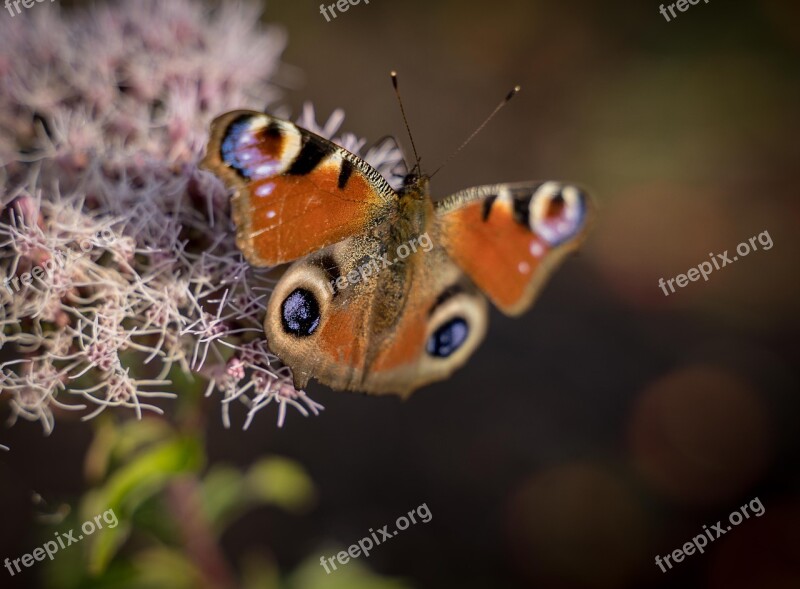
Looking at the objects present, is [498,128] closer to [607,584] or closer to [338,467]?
[338,467]

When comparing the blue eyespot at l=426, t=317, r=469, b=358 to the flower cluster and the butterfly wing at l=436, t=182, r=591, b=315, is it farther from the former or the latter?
the flower cluster

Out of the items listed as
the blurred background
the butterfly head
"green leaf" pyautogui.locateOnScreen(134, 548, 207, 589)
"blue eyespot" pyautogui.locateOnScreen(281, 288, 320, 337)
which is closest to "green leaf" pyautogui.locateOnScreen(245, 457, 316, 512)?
the blurred background

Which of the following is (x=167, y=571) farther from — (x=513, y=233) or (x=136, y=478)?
(x=513, y=233)

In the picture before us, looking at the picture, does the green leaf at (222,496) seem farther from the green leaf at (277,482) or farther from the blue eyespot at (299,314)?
the blue eyespot at (299,314)

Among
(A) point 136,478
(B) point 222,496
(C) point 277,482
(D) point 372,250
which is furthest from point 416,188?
(B) point 222,496

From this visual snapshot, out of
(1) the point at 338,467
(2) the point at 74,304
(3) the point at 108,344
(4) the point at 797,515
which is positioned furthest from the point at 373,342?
(4) the point at 797,515
